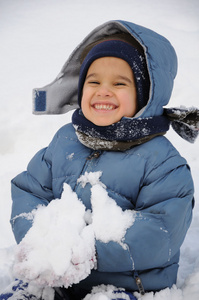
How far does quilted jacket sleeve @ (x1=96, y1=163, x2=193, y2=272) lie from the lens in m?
1.20

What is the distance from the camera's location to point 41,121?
10.6 ft

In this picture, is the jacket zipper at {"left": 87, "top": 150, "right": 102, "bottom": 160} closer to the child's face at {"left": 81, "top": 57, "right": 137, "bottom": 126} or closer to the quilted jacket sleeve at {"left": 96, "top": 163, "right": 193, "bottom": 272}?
the child's face at {"left": 81, "top": 57, "right": 137, "bottom": 126}

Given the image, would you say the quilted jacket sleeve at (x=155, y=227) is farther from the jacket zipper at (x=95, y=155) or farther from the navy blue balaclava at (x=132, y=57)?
the navy blue balaclava at (x=132, y=57)

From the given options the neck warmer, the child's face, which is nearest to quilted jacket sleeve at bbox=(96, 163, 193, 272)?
the neck warmer

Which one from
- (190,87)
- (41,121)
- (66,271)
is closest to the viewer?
(66,271)

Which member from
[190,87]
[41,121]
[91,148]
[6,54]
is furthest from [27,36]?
[91,148]

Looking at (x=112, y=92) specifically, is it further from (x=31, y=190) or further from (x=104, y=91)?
(x=31, y=190)

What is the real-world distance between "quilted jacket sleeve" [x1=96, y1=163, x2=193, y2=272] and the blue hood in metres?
0.31

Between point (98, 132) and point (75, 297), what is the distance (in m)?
0.71

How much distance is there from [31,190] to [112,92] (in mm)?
626

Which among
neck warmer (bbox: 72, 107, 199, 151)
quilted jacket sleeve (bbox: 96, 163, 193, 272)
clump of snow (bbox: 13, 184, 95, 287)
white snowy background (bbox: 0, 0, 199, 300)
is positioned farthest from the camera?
white snowy background (bbox: 0, 0, 199, 300)

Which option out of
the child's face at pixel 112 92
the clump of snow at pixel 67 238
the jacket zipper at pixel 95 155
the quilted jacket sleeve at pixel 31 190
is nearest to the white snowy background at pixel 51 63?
the clump of snow at pixel 67 238

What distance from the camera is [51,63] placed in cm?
457

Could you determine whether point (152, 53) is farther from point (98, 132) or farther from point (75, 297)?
point (75, 297)
